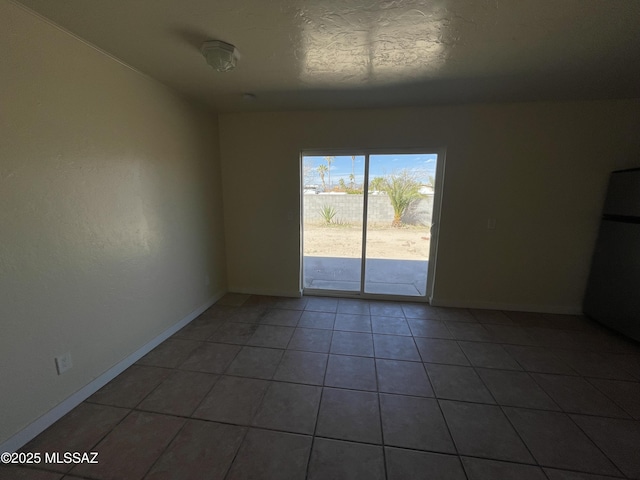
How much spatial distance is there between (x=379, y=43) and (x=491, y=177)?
203cm

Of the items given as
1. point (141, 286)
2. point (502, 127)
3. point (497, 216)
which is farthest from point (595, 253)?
point (141, 286)

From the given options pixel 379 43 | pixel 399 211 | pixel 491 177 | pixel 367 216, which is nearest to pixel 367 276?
pixel 367 216

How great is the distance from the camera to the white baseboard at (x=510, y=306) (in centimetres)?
289

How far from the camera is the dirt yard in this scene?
3.16m

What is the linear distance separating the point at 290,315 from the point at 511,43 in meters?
2.92

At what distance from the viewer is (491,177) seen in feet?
9.17

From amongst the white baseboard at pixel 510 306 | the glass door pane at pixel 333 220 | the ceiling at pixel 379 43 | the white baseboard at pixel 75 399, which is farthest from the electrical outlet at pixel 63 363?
the white baseboard at pixel 510 306

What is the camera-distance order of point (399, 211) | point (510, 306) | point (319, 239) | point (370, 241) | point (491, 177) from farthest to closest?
point (319, 239) < point (370, 241) < point (399, 211) < point (510, 306) < point (491, 177)

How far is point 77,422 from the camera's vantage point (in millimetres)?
1502

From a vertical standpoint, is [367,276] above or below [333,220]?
below

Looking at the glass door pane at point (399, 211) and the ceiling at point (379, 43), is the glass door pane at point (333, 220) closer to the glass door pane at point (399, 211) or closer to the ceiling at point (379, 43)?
the glass door pane at point (399, 211)

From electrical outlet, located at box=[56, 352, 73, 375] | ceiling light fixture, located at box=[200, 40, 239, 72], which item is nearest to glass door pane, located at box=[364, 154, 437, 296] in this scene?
ceiling light fixture, located at box=[200, 40, 239, 72]

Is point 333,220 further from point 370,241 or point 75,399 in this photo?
point 75,399

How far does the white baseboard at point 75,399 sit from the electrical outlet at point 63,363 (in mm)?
195
